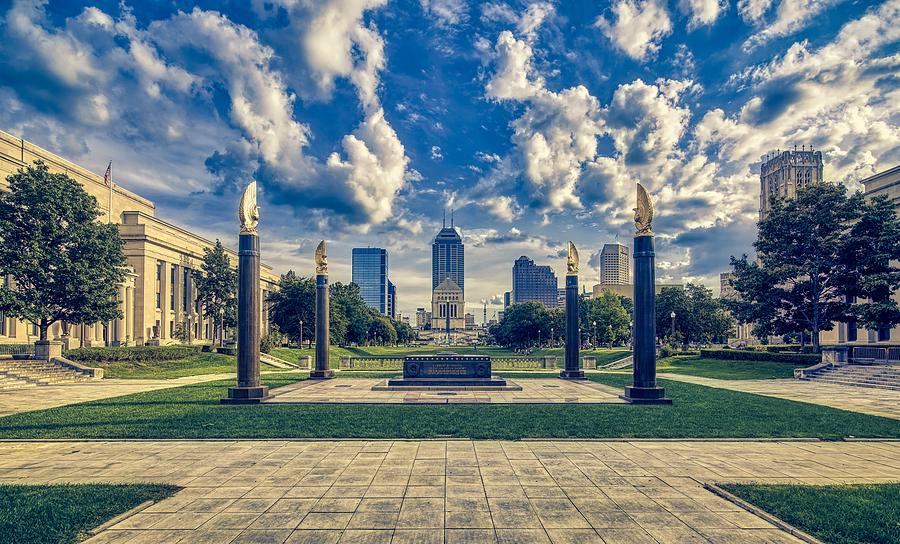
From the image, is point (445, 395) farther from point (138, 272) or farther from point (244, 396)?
point (138, 272)

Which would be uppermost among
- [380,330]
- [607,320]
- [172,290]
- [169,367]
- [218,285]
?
[218,285]

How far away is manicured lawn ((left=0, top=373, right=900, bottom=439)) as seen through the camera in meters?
12.6

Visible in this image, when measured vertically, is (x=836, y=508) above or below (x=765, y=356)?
above

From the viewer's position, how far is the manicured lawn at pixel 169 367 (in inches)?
1289

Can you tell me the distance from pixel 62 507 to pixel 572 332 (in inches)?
992

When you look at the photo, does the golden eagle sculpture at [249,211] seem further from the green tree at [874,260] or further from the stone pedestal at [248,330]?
the green tree at [874,260]

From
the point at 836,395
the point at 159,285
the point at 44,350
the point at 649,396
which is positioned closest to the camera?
the point at 649,396

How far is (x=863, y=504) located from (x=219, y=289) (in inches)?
2441

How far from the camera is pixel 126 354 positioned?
35656 mm

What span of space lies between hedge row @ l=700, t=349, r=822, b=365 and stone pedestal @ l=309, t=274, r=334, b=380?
34135 mm

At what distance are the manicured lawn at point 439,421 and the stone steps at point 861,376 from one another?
1222 cm

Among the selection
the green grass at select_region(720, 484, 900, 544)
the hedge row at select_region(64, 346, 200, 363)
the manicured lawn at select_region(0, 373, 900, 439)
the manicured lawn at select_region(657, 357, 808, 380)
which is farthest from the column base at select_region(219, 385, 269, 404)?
the manicured lawn at select_region(657, 357, 808, 380)

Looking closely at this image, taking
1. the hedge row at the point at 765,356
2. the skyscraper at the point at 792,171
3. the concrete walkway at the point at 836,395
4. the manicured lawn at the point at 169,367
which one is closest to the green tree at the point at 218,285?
the manicured lawn at the point at 169,367

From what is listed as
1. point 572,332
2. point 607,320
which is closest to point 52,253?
point 572,332
